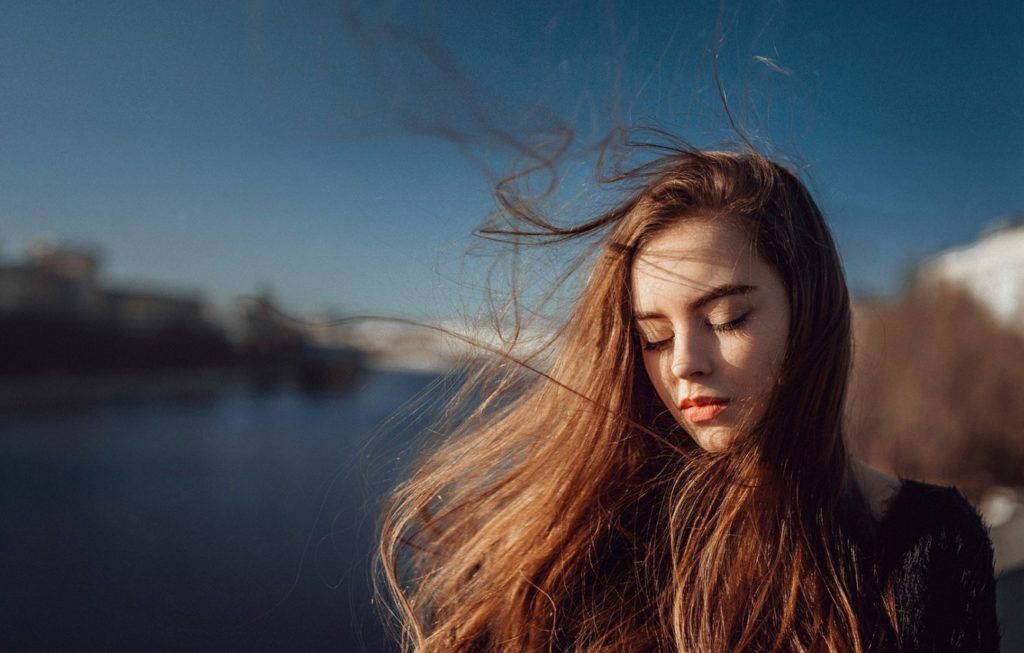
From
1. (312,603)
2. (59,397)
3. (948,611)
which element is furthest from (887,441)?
(59,397)

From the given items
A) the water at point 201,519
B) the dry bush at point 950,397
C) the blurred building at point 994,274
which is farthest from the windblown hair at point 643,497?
the blurred building at point 994,274

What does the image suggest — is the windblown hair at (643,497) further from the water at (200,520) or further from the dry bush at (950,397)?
the dry bush at (950,397)

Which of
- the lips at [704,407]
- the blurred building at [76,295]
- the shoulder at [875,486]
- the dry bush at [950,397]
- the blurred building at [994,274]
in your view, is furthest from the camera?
the blurred building at [994,274]

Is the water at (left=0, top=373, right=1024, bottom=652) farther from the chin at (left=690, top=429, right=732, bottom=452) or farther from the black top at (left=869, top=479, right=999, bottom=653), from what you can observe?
the black top at (left=869, top=479, right=999, bottom=653)

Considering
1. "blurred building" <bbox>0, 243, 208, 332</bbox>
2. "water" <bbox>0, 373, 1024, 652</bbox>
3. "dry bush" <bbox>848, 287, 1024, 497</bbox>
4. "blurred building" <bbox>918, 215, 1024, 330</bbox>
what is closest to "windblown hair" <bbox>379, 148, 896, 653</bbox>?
"water" <bbox>0, 373, 1024, 652</bbox>

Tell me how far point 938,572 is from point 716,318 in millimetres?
641

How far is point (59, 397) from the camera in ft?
3.75

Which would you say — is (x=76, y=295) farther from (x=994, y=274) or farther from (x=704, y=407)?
(x=994, y=274)

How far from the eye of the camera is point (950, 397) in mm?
7621

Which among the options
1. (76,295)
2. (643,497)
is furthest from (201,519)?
(643,497)

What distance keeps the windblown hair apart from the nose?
0.16 metres

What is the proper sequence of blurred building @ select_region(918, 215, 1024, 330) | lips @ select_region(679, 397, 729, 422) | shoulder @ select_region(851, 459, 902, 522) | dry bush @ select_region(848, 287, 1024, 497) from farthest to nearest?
blurred building @ select_region(918, 215, 1024, 330), dry bush @ select_region(848, 287, 1024, 497), shoulder @ select_region(851, 459, 902, 522), lips @ select_region(679, 397, 729, 422)

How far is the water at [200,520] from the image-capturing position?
3.69ft

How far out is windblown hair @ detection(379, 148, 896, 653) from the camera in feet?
3.96
